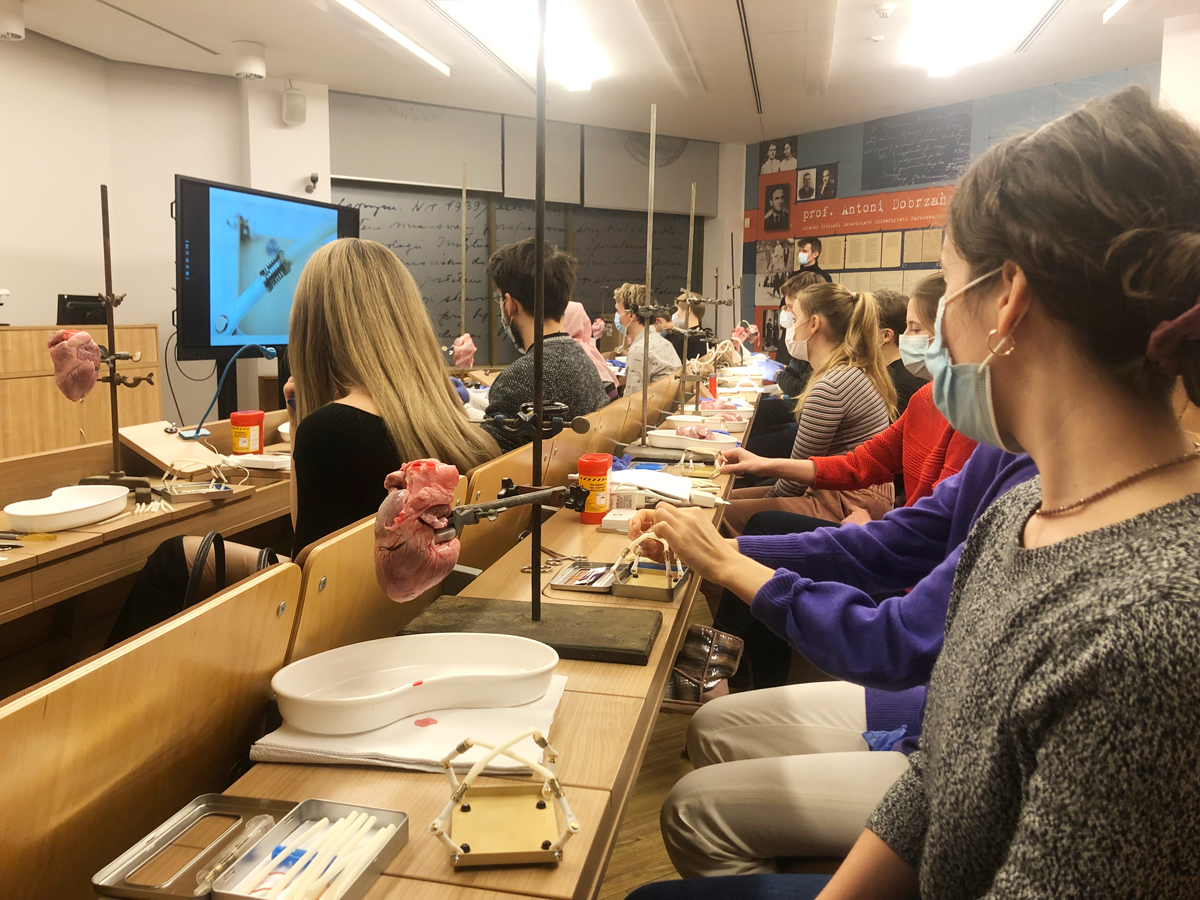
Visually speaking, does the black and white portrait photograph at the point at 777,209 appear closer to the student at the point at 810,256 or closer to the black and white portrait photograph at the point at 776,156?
the black and white portrait photograph at the point at 776,156

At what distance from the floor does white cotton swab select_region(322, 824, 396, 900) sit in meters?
0.93

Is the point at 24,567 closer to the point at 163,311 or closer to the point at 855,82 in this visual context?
the point at 163,311

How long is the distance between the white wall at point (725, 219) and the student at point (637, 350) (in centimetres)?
336

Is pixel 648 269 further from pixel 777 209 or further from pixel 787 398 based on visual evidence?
pixel 777 209

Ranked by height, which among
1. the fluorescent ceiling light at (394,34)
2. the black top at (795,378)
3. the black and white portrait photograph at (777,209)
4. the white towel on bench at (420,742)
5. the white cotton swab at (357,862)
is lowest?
the white cotton swab at (357,862)

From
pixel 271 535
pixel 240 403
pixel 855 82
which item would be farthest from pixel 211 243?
pixel 855 82

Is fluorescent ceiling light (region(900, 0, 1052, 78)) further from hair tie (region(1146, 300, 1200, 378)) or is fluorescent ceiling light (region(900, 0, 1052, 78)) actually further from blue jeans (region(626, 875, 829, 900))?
blue jeans (region(626, 875, 829, 900))

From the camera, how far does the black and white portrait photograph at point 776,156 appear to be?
9.98 metres

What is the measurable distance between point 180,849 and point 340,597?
1.77ft

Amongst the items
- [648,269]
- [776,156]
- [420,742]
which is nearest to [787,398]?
[648,269]

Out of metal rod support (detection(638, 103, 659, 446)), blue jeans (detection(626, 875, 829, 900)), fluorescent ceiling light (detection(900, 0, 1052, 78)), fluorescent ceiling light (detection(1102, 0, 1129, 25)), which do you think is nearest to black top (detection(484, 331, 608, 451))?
metal rod support (detection(638, 103, 659, 446))

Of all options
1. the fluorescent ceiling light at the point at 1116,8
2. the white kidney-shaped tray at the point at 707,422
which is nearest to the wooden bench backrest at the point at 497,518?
the white kidney-shaped tray at the point at 707,422

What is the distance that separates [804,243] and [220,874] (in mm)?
10050

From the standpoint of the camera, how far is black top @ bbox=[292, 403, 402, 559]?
1.99 meters
